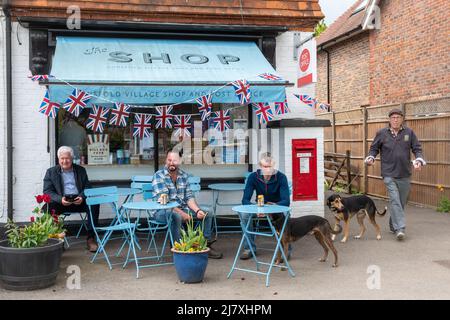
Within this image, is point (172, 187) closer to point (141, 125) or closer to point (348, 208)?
point (141, 125)

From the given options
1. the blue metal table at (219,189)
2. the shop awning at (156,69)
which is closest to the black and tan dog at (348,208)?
the blue metal table at (219,189)

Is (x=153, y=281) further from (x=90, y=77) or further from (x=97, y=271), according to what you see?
(x=90, y=77)

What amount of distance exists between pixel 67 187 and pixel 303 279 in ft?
12.3

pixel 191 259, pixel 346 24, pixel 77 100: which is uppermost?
pixel 346 24

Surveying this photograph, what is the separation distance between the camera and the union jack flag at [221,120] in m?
9.23

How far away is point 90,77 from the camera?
7500mm

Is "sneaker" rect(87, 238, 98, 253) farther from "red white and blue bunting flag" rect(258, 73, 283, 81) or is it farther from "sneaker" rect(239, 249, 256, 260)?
"red white and blue bunting flag" rect(258, 73, 283, 81)

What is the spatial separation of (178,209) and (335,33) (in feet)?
46.7

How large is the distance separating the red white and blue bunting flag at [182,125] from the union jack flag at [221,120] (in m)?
0.46

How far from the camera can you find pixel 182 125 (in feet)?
30.7

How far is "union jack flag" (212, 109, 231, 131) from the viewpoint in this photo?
364 inches

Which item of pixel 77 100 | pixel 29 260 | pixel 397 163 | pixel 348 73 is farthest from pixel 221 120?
pixel 348 73
